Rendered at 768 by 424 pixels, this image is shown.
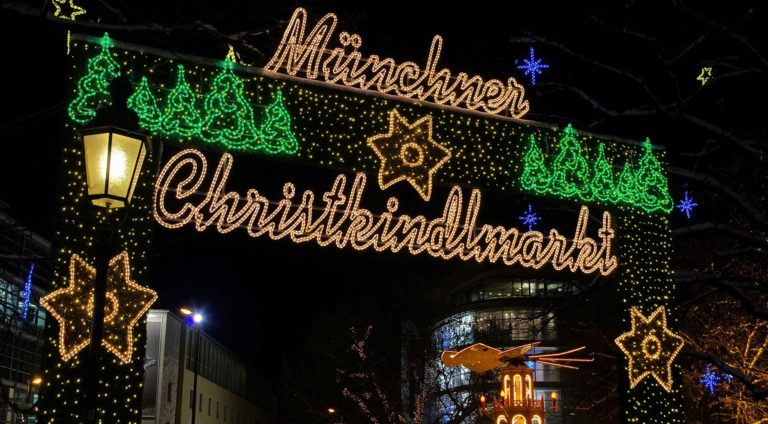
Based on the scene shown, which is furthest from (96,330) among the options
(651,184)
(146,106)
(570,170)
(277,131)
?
(651,184)

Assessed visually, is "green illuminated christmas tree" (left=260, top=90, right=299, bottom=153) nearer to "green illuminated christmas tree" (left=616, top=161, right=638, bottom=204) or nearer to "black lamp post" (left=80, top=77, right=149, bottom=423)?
"black lamp post" (left=80, top=77, right=149, bottom=423)

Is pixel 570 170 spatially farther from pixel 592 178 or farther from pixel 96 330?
pixel 96 330

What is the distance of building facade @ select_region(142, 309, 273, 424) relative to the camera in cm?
3975

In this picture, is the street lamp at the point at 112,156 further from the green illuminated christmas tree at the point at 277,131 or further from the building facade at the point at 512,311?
the building facade at the point at 512,311

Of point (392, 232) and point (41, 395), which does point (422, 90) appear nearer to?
point (392, 232)

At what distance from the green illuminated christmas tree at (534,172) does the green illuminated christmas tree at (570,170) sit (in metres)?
0.25

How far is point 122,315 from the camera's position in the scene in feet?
40.3

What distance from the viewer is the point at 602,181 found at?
659 inches

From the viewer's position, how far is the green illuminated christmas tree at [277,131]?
1428 cm

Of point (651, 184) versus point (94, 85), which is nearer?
A: point (94, 85)

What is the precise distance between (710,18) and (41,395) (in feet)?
37.2

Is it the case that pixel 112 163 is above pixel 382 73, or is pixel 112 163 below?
below

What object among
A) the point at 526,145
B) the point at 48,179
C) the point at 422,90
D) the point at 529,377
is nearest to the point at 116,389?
the point at 48,179

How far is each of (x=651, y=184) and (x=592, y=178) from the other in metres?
1.37
